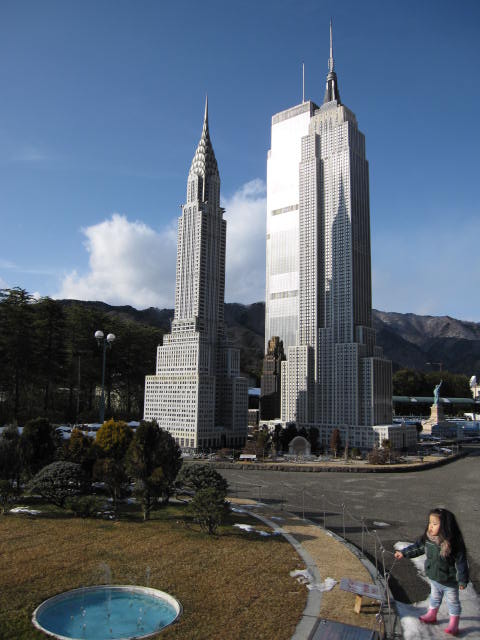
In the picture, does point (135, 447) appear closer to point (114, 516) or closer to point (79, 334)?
point (114, 516)

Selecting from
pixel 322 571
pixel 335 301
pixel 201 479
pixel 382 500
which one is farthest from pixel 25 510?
pixel 335 301

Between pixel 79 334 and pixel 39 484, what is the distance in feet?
194

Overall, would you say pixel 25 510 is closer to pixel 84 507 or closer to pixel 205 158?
pixel 84 507

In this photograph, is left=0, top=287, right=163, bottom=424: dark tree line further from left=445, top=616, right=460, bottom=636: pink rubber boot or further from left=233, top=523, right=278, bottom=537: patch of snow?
left=445, top=616, right=460, bottom=636: pink rubber boot

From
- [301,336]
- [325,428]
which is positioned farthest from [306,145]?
[325,428]

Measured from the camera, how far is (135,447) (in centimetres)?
2402

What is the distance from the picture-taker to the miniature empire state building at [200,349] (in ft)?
259

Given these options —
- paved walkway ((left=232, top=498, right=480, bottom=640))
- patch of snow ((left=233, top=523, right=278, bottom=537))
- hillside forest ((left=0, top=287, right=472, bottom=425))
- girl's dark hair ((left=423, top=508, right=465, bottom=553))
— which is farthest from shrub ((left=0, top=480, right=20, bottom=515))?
hillside forest ((left=0, top=287, right=472, bottom=425))

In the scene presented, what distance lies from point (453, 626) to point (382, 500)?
2215cm

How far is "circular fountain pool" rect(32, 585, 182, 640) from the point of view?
1201cm

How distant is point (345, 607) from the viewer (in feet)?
42.7

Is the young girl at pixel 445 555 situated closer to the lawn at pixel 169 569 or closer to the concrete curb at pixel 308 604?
the concrete curb at pixel 308 604

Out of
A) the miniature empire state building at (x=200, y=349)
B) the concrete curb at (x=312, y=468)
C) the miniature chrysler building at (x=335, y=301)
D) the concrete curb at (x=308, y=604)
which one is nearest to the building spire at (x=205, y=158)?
the miniature empire state building at (x=200, y=349)

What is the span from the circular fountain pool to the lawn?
37cm
